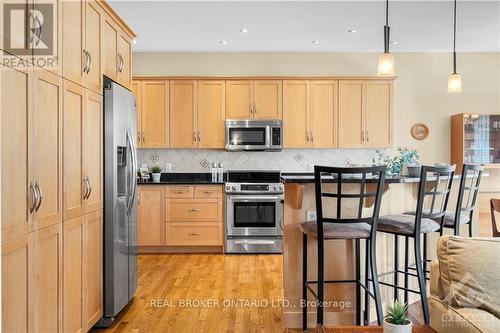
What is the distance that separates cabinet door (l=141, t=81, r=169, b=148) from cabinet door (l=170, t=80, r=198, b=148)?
8 centimetres

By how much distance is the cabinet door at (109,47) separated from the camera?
2.91 meters

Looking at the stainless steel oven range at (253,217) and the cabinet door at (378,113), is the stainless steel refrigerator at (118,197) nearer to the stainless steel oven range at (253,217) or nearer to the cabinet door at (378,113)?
the stainless steel oven range at (253,217)

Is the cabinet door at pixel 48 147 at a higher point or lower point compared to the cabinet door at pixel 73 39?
lower

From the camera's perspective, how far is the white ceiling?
4.04 meters

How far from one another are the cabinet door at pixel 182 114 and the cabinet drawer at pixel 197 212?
2.76 ft

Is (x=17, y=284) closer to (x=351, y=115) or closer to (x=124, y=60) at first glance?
(x=124, y=60)

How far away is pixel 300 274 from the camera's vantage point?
9.74 feet

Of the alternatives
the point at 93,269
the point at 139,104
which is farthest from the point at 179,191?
the point at 93,269

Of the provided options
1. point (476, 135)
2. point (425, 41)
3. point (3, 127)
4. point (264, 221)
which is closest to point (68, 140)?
point (3, 127)

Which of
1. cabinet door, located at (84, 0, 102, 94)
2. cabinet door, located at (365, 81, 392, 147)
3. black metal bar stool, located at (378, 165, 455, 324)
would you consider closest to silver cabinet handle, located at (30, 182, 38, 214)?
cabinet door, located at (84, 0, 102, 94)

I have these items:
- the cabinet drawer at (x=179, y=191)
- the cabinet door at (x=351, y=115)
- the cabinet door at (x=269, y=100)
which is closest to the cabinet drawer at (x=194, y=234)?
the cabinet drawer at (x=179, y=191)

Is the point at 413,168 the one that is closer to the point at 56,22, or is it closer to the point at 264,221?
the point at 264,221

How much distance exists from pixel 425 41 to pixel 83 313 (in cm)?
507

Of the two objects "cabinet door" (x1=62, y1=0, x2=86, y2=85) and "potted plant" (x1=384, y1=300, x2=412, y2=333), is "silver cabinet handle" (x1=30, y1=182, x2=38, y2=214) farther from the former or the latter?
"potted plant" (x1=384, y1=300, x2=412, y2=333)
